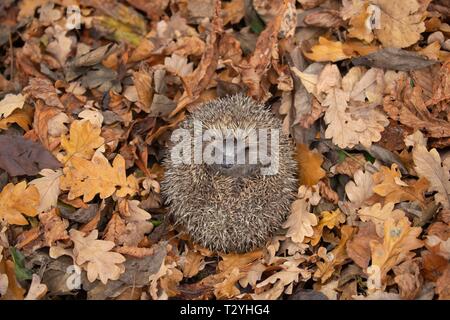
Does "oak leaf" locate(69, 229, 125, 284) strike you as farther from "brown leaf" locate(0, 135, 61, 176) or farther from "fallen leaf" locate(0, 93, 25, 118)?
"fallen leaf" locate(0, 93, 25, 118)

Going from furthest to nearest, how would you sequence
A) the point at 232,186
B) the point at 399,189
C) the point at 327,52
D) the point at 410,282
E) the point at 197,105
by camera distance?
1. the point at 197,105
2. the point at 327,52
3. the point at 232,186
4. the point at 399,189
5. the point at 410,282

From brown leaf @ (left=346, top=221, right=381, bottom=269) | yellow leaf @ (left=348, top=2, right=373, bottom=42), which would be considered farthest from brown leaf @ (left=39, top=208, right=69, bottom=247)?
yellow leaf @ (left=348, top=2, right=373, bottom=42)

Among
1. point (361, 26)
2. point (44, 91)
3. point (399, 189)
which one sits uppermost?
point (361, 26)

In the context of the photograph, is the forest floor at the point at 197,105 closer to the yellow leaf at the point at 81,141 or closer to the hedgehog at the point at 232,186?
the yellow leaf at the point at 81,141

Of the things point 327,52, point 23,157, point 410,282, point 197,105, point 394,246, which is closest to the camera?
point 410,282

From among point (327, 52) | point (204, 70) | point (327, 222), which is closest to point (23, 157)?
point (204, 70)

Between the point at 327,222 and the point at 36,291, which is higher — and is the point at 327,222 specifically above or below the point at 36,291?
above

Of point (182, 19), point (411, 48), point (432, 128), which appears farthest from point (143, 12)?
point (432, 128)

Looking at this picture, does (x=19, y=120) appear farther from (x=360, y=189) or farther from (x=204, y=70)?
(x=360, y=189)
